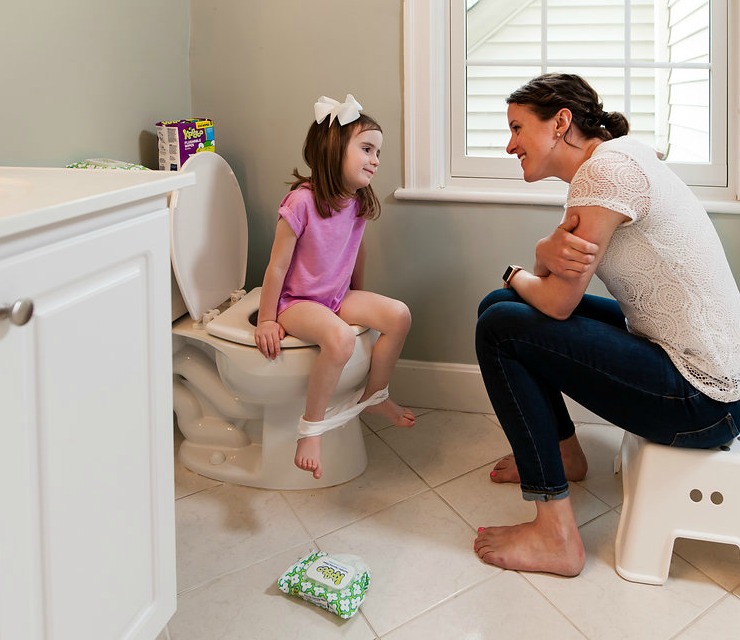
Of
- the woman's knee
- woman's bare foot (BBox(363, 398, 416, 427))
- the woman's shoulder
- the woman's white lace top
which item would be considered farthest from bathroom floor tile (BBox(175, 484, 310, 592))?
the woman's shoulder

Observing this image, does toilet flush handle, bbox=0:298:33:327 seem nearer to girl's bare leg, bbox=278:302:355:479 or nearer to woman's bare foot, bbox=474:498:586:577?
girl's bare leg, bbox=278:302:355:479

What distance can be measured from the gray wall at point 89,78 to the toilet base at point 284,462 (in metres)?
0.79

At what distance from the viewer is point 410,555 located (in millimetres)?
1688

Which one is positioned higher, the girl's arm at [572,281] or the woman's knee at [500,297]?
the girl's arm at [572,281]

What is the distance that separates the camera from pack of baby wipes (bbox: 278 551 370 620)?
1479 millimetres

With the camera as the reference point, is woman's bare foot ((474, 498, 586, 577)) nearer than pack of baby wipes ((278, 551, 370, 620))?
No

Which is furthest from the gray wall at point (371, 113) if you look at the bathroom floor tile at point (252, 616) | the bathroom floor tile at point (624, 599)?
the bathroom floor tile at point (252, 616)

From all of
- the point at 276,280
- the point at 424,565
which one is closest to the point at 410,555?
the point at 424,565

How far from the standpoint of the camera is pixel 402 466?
206 centimetres

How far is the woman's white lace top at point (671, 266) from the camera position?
145cm

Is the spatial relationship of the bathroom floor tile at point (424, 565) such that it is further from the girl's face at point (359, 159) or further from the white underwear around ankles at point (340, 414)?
→ the girl's face at point (359, 159)

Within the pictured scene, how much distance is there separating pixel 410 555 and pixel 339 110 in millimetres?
1012

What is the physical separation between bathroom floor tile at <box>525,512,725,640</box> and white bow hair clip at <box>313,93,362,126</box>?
1078mm

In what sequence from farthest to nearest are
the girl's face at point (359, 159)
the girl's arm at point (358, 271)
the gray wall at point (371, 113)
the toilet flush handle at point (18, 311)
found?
the gray wall at point (371, 113) < the girl's arm at point (358, 271) < the girl's face at point (359, 159) < the toilet flush handle at point (18, 311)
